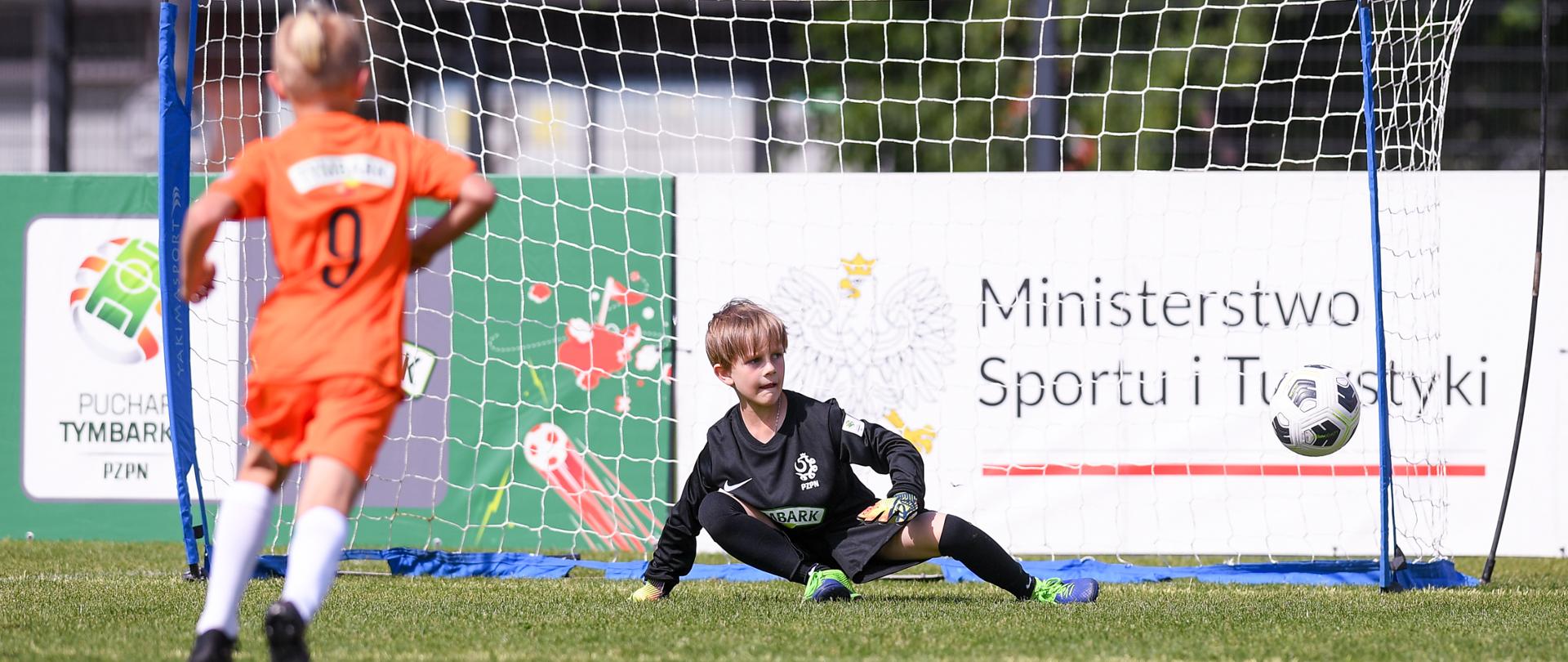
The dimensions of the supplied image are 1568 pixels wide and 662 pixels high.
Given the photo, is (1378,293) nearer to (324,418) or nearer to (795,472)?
(795,472)

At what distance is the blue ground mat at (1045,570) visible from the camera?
5.38m

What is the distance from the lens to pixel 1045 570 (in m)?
5.61

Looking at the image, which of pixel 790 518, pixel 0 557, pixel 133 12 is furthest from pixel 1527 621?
pixel 133 12

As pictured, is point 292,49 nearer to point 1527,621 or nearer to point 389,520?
point 1527,621

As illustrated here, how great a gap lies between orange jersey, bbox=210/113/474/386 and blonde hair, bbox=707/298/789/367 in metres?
1.68

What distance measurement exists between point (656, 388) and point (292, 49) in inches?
154

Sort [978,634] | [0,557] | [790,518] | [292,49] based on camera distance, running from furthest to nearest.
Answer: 1. [0,557]
2. [790,518]
3. [978,634]
4. [292,49]

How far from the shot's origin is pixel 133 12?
13.6m

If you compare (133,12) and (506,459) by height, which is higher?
(133,12)

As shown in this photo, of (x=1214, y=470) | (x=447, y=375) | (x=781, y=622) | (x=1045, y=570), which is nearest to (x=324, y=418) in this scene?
(x=781, y=622)

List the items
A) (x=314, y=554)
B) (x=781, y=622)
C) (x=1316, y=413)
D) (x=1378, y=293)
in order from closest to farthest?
(x=314, y=554), (x=781, y=622), (x=1378, y=293), (x=1316, y=413)

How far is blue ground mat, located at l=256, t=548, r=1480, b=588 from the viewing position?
538 centimetres

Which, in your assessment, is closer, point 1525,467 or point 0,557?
point 0,557

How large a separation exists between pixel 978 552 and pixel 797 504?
55 centimetres
